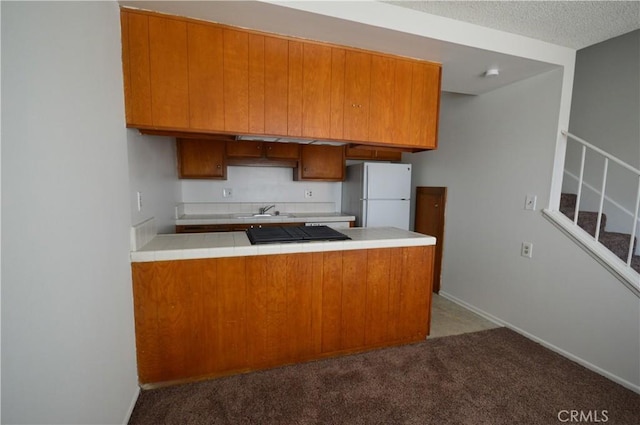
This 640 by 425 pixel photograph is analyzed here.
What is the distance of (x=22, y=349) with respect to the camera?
2.40 feet

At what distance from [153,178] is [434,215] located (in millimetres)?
2938

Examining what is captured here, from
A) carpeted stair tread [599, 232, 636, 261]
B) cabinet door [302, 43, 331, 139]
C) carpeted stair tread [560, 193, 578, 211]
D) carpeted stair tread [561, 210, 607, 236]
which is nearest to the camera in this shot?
cabinet door [302, 43, 331, 139]

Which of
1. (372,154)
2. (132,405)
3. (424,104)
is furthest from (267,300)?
(372,154)

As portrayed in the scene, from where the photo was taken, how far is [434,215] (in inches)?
132

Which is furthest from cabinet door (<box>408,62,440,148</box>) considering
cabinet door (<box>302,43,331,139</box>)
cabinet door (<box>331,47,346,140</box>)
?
cabinet door (<box>302,43,331,139</box>)

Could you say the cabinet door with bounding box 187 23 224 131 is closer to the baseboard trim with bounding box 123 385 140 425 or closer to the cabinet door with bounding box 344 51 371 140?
the cabinet door with bounding box 344 51 371 140

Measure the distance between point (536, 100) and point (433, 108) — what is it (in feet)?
3.12

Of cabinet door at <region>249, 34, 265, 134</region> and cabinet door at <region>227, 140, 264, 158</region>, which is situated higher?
cabinet door at <region>249, 34, 265, 134</region>

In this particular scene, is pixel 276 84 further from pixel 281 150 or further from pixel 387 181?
pixel 387 181

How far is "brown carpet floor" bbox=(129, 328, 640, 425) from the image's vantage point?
149 cm

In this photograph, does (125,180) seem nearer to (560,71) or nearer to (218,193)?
(218,193)

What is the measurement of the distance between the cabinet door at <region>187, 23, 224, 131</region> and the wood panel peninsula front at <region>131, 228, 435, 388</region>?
30.4 inches

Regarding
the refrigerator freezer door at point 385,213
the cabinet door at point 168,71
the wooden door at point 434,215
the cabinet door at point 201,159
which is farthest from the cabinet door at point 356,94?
the cabinet door at point 201,159

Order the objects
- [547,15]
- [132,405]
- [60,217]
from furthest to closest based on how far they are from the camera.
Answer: [547,15], [132,405], [60,217]
